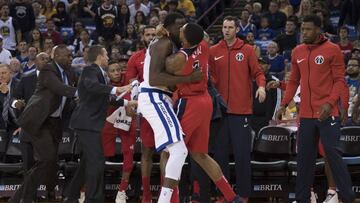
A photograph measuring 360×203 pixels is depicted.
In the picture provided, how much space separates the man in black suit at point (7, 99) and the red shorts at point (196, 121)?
11.7 feet

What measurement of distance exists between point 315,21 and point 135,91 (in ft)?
7.86

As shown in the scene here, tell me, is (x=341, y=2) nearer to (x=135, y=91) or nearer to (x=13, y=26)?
(x=13, y=26)

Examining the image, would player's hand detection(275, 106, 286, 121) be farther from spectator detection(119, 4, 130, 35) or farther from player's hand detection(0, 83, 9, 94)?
spectator detection(119, 4, 130, 35)

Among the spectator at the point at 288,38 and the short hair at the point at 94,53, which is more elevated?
the spectator at the point at 288,38

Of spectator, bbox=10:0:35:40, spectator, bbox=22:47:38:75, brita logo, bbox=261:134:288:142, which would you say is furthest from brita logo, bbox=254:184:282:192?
spectator, bbox=10:0:35:40

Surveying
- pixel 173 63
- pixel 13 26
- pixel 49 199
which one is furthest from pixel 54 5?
pixel 173 63

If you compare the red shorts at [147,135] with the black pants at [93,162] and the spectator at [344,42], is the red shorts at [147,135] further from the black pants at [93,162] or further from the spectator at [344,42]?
the spectator at [344,42]

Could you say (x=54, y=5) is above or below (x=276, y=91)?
above

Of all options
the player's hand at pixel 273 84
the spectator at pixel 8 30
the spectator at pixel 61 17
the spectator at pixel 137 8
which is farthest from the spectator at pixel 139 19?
the player's hand at pixel 273 84

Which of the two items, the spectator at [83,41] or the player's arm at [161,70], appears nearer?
the player's arm at [161,70]

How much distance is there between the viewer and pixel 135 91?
12266 mm

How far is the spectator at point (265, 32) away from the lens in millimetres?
20000

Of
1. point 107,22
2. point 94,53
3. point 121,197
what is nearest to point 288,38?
point 107,22

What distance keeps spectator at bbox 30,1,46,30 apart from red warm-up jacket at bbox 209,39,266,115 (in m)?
10.9
